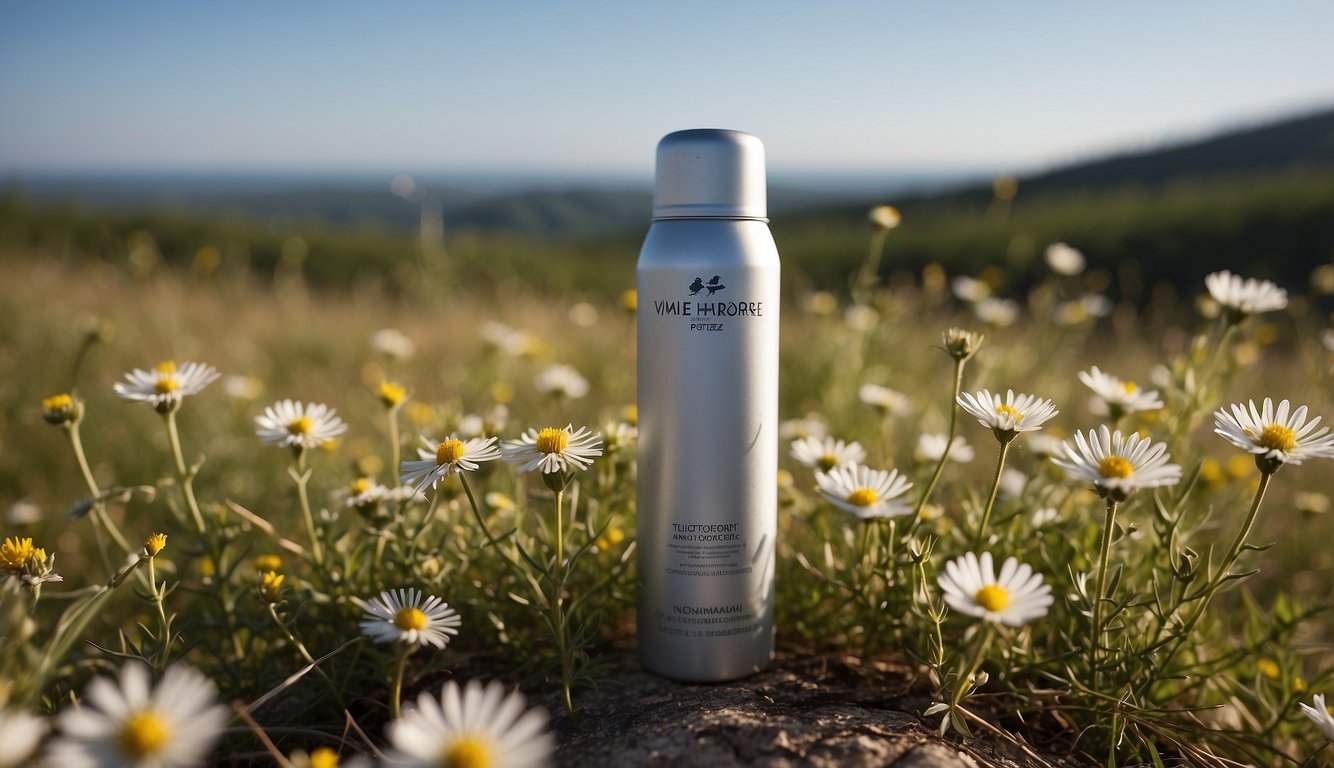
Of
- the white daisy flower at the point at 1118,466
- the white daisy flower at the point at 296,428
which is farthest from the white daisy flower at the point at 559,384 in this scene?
the white daisy flower at the point at 1118,466

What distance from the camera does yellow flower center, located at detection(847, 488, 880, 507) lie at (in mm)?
1669

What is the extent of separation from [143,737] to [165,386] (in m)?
0.99

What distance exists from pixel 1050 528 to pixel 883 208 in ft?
4.47

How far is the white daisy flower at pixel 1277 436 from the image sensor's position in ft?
4.91

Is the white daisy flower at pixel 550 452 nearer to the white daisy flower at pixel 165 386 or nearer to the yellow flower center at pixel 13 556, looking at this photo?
the white daisy flower at pixel 165 386

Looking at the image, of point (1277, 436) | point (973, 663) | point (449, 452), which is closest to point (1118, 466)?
point (1277, 436)

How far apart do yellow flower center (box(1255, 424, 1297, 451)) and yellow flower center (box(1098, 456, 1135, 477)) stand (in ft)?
0.82

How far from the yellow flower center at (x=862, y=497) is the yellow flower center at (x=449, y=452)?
72 centimetres

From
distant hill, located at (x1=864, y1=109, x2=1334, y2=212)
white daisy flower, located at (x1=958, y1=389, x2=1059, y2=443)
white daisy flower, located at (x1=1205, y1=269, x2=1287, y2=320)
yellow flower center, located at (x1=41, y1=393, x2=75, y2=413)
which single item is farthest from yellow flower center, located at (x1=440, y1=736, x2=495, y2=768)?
distant hill, located at (x1=864, y1=109, x2=1334, y2=212)

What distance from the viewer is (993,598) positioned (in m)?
1.29

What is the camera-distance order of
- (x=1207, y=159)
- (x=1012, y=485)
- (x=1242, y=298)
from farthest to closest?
1. (x=1207, y=159)
2. (x=1012, y=485)
3. (x=1242, y=298)

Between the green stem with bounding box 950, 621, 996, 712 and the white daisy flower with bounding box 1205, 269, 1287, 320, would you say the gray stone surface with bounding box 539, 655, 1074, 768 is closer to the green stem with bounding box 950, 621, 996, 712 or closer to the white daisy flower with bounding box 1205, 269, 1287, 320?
the green stem with bounding box 950, 621, 996, 712

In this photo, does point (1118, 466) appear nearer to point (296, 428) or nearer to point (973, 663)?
point (973, 663)

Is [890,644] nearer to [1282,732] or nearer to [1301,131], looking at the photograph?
[1282,732]
